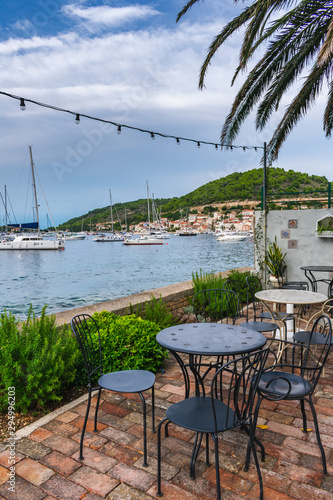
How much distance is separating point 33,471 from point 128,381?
2.37 ft

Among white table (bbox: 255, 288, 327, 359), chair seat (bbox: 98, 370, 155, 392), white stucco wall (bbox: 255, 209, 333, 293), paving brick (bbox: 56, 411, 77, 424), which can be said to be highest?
white stucco wall (bbox: 255, 209, 333, 293)

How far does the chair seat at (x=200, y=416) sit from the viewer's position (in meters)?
1.76

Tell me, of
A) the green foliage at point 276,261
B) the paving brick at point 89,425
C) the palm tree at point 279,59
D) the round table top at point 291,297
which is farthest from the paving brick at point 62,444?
the green foliage at point 276,261

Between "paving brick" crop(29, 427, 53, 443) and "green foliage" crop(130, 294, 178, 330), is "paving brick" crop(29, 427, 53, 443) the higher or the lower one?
the lower one

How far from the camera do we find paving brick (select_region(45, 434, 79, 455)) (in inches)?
86.9

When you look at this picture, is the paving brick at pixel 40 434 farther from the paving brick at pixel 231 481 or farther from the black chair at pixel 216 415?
the paving brick at pixel 231 481

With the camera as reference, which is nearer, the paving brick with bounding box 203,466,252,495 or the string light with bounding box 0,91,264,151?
the paving brick with bounding box 203,466,252,495

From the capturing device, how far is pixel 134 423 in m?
2.52

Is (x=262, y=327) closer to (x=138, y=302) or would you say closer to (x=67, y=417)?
(x=138, y=302)

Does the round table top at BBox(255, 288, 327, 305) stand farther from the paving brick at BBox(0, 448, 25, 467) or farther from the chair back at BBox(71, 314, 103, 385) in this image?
the paving brick at BBox(0, 448, 25, 467)

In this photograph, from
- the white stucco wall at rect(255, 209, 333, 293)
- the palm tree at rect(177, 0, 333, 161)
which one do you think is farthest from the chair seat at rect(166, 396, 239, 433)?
the white stucco wall at rect(255, 209, 333, 293)

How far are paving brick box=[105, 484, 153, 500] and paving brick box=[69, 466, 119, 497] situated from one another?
0.10ft

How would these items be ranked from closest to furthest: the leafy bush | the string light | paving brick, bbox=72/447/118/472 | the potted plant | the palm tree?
paving brick, bbox=72/447/118/472
the leafy bush
the string light
the palm tree
the potted plant

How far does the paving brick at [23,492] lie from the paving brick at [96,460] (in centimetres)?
30
